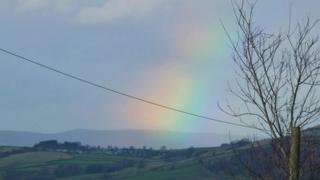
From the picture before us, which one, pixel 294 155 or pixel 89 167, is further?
pixel 89 167

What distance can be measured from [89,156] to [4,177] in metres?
37.2

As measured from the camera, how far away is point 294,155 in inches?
380

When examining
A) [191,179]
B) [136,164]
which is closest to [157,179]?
[191,179]

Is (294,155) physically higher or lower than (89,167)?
lower

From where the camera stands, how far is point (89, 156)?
16650 cm

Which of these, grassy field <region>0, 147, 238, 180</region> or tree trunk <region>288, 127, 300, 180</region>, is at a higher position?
grassy field <region>0, 147, 238, 180</region>

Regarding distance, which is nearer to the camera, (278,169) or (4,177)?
(278,169)

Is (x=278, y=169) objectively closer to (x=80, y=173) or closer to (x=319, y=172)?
(x=319, y=172)

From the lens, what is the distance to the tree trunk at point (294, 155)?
959 centimetres

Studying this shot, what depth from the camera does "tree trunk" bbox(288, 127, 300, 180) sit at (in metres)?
9.59

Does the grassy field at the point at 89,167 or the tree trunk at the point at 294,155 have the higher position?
the grassy field at the point at 89,167

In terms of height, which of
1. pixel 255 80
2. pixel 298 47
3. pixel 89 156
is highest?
pixel 89 156

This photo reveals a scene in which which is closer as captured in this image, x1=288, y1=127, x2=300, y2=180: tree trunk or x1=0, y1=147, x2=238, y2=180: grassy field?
x1=288, y1=127, x2=300, y2=180: tree trunk

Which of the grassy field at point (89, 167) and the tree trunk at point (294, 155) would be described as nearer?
the tree trunk at point (294, 155)
